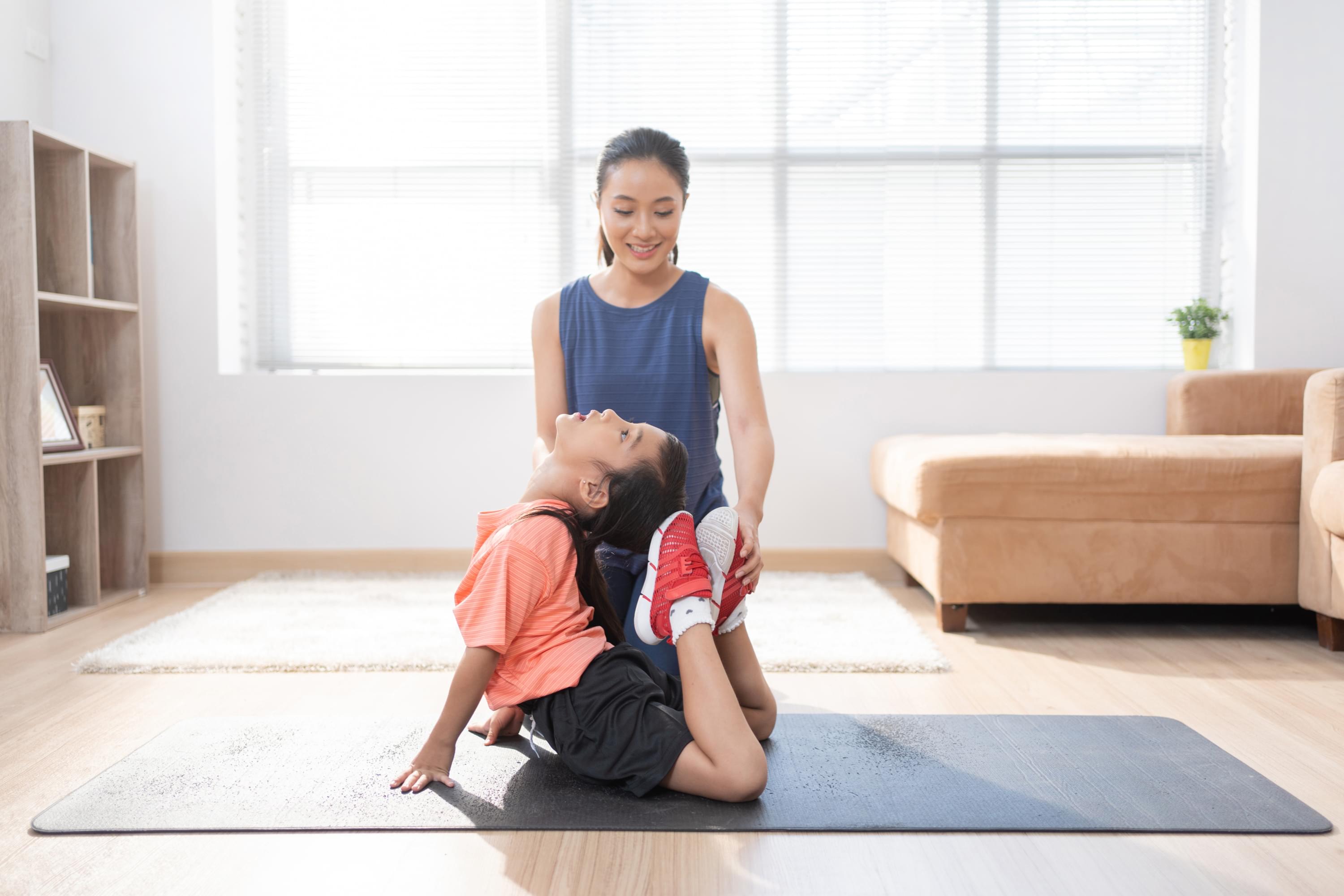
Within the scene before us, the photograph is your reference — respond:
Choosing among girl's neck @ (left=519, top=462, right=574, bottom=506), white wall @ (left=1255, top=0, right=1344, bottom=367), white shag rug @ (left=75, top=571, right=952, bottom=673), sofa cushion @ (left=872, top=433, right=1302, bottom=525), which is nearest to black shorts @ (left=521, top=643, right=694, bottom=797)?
girl's neck @ (left=519, top=462, right=574, bottom=506)

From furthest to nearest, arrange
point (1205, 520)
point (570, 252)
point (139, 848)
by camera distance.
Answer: point (570, 252), point (1205, 520), point (139, 848)

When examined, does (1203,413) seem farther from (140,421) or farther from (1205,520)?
(140,421)

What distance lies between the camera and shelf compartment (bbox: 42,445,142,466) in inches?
107

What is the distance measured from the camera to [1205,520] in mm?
2502

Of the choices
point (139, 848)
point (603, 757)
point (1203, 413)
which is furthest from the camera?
point (1203, 413)

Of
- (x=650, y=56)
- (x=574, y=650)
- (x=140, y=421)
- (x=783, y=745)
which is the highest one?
(x=650, y=56)

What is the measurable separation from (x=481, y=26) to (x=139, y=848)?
2.92 meters

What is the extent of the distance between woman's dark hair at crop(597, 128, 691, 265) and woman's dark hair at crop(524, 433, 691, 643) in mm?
489

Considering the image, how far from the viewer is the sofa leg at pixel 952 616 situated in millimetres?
2596

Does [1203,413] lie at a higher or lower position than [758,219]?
lower

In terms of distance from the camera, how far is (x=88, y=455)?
2.87 metres

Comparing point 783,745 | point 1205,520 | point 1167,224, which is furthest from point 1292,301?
point 783,745

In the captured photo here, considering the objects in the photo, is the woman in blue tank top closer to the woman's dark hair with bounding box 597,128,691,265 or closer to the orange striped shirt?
the woman's dark hair with bounding box 597,128,691,265

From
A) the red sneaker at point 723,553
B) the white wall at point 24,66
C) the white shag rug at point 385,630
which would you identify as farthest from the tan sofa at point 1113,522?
the white wall at point 24,66
